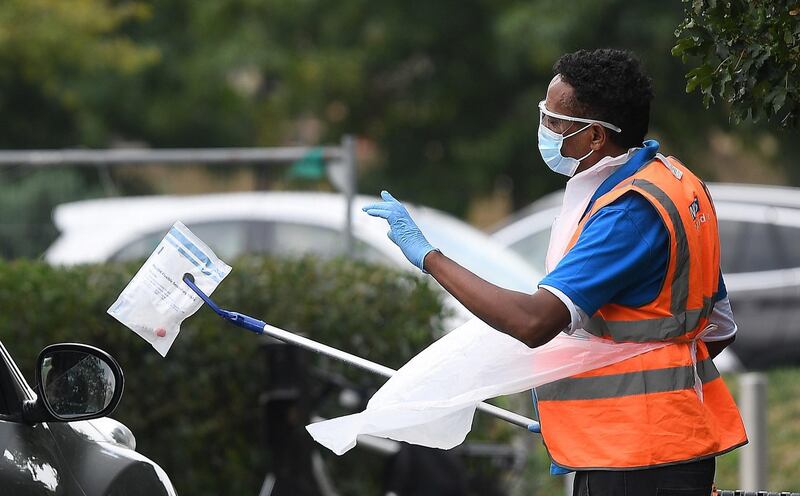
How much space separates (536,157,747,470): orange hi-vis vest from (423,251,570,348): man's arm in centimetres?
21

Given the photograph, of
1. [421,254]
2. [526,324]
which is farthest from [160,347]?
[526,324]

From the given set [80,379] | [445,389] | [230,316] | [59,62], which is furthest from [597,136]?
[59,62]

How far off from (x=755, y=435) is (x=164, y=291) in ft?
14.7

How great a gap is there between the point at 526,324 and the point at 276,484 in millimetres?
3127

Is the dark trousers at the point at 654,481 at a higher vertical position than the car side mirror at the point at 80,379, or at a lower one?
lower

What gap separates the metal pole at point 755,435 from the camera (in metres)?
7.41

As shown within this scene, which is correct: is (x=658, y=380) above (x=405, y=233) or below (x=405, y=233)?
below

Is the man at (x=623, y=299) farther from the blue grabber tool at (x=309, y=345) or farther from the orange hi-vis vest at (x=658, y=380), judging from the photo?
the blue grabber tool at (x=309, y=345)

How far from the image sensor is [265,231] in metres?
9.86

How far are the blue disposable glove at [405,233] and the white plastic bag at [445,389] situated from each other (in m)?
0.33

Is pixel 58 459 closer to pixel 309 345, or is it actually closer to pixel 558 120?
pixel 309 345

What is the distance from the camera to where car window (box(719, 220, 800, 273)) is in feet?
38.0

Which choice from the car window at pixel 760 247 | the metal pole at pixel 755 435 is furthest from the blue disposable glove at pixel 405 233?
the car window at pixel 760 247

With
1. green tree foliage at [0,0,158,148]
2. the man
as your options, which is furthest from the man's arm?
green tree foliage at [0,0,158,148]
